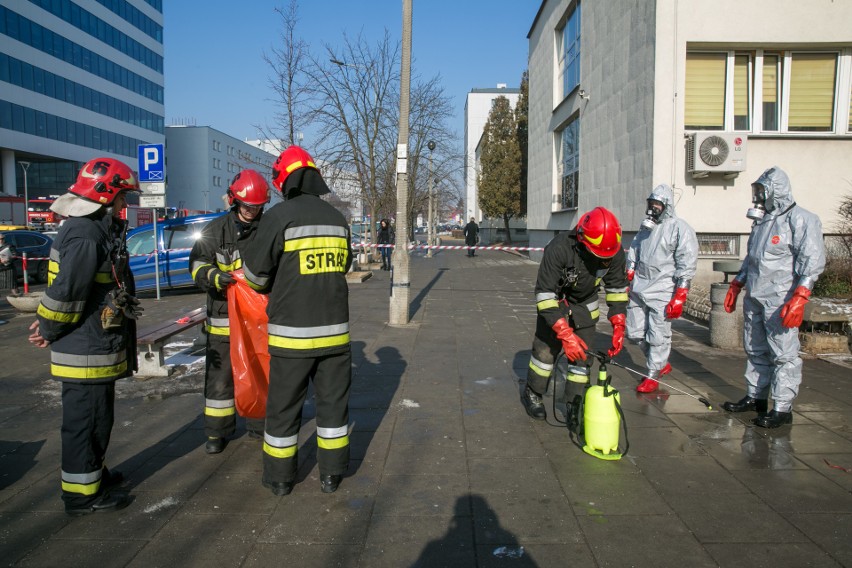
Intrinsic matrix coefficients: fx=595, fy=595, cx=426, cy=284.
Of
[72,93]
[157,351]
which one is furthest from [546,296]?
[72,93]

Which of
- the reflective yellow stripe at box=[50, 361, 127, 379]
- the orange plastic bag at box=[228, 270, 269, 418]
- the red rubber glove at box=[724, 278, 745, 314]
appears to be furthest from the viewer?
the red rubber glove at box=[724, 278, 745, 314]

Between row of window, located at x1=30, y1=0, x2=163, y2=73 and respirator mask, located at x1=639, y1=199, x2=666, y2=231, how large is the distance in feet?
172

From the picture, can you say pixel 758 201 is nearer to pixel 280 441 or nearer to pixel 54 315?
pixel 280 441

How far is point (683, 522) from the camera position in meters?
3.28

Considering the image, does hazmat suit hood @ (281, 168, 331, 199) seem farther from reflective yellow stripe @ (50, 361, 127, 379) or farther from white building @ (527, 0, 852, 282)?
white building @ (527, 0, 852, 282)

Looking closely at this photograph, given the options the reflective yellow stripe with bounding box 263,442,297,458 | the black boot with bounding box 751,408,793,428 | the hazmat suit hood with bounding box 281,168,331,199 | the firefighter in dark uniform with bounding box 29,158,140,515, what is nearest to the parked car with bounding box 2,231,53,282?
the firefighter in dark uniform with bounding box 29,158,140,515

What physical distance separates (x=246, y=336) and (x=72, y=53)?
56264 millimetres

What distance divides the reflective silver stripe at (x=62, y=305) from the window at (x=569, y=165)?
17.3 m

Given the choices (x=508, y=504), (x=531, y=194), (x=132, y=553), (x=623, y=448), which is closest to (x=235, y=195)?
(x=132, y=553)

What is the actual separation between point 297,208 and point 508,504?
2.14 metres

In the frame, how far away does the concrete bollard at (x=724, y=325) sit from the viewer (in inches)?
307

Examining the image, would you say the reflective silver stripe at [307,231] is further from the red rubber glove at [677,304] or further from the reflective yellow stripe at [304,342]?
the red rubber glove at [677,304]

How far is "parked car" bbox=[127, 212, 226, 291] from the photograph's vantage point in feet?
45.5

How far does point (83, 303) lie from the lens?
10.9ft
